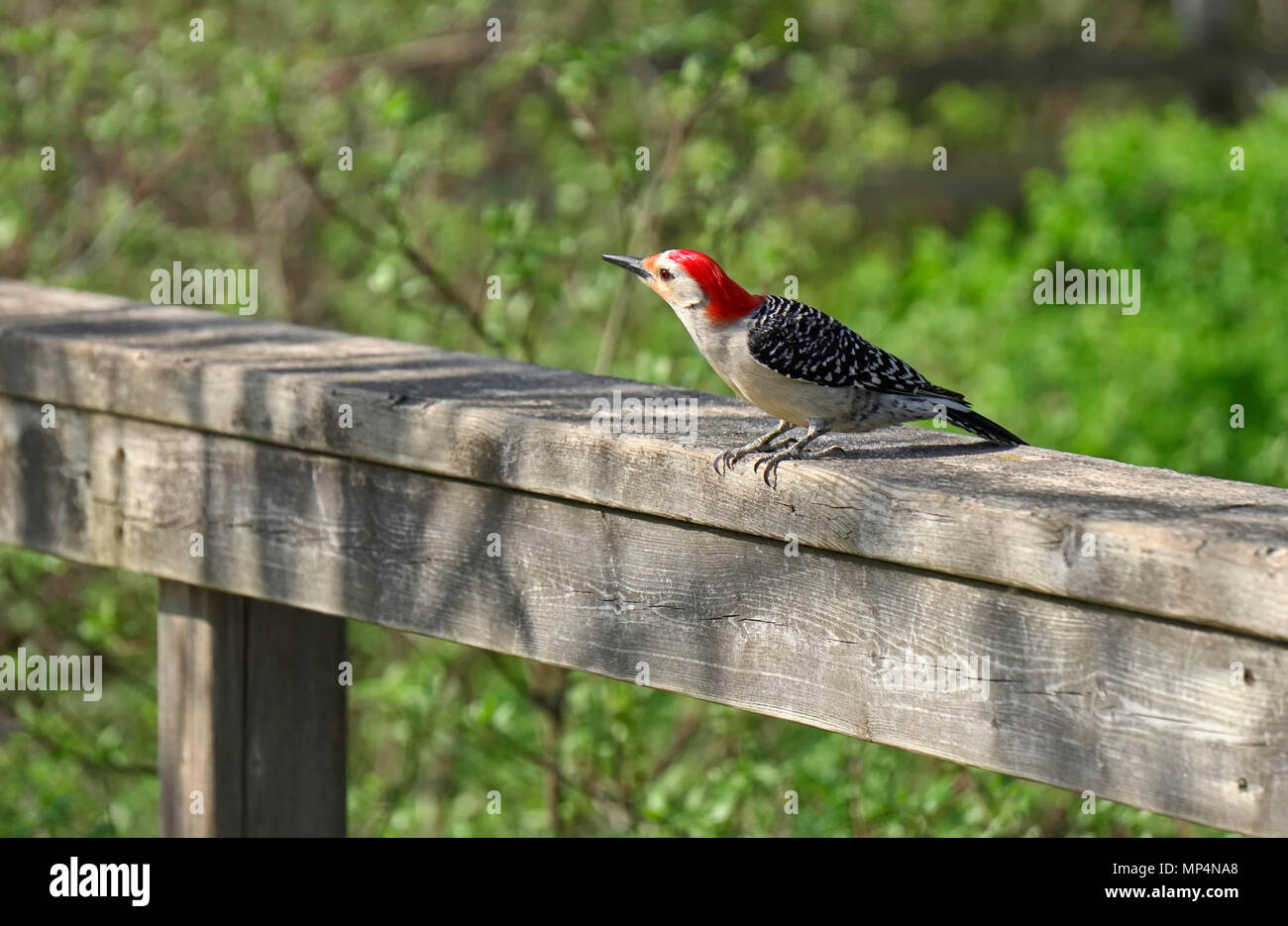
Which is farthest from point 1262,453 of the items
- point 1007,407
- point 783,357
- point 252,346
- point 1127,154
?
point 252,346

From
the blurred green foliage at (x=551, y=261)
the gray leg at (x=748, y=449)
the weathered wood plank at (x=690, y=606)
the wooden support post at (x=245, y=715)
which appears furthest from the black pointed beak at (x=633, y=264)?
the blurred green foliage at (x=551, y=261)

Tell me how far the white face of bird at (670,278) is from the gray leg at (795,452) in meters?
0.32

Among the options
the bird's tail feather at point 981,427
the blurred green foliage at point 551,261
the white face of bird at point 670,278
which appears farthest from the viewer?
the blurred green foliage at point 551,261

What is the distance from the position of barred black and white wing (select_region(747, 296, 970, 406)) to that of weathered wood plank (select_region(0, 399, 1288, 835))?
0.47 meters

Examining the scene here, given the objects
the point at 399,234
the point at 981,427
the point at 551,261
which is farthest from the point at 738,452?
the point at 551,261

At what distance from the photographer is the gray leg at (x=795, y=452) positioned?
6.68 ft

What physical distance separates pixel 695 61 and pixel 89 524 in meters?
1.97

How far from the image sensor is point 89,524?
2760 millimetres

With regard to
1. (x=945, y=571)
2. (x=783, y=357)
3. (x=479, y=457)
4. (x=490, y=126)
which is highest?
(x=490, y=126)

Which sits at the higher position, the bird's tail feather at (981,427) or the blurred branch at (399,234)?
the blurred branch at (399,234)

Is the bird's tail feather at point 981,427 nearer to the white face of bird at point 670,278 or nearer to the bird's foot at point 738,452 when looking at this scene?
the bird's foot at point 738,452

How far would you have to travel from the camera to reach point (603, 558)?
2.19 metres

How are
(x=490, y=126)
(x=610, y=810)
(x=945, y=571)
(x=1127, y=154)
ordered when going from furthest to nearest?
(x=490, y=126), (x=1127, y=154), (x=610, y=810), (x=945, y=571)
